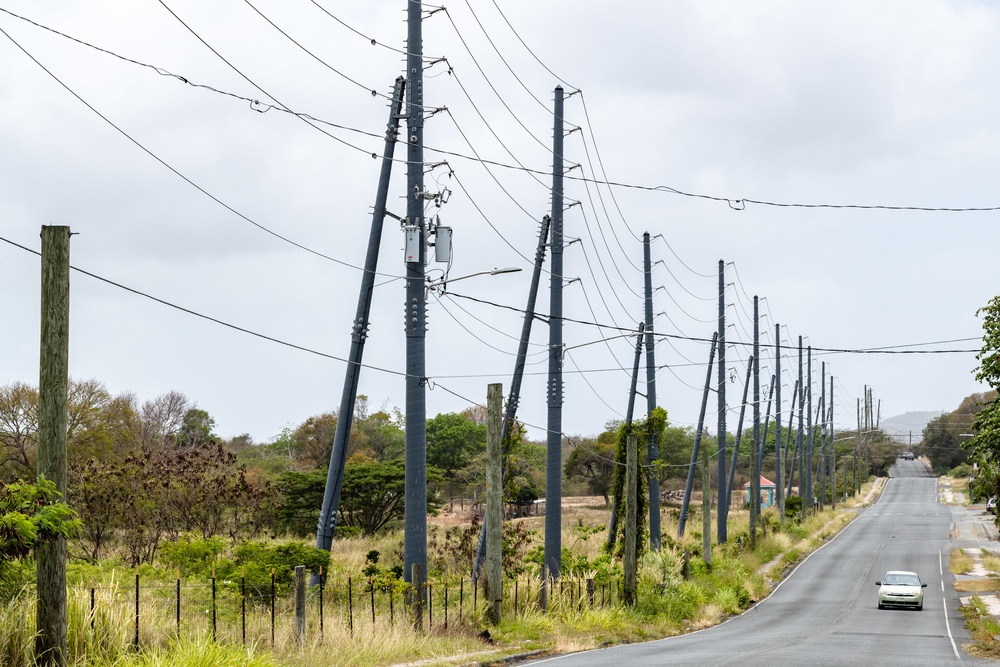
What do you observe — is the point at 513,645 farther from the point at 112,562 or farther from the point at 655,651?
the point at 112,562

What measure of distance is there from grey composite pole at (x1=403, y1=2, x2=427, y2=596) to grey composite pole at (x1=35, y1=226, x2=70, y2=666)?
9198 millimetres

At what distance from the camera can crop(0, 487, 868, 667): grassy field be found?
13.1 m

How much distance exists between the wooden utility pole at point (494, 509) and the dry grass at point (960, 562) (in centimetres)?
4183

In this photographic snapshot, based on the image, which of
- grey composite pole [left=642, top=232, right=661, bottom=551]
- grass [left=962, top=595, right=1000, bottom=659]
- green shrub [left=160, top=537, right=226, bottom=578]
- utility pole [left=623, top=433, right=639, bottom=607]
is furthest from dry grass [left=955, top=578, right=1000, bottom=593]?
green shrub [left=160, top=537, right=226, bottom=578]

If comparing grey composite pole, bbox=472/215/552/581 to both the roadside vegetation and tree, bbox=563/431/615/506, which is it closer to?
the roadside vegetation

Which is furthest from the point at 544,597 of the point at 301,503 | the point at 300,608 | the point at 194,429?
the point at 194,429

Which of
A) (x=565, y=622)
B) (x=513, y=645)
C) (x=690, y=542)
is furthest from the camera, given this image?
(x=690, y=542)

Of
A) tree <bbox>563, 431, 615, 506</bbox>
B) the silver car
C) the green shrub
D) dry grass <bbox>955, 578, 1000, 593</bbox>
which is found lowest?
dry grass <bbox>955, 578, 1000, 593</bbox>

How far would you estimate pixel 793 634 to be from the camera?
1196 inches

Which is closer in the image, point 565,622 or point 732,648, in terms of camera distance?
point 732,648

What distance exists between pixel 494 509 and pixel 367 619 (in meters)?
4.55

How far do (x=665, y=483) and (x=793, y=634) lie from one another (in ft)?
299

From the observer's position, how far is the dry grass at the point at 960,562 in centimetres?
5729

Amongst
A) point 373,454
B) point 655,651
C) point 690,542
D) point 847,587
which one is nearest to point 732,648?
point 655,651
